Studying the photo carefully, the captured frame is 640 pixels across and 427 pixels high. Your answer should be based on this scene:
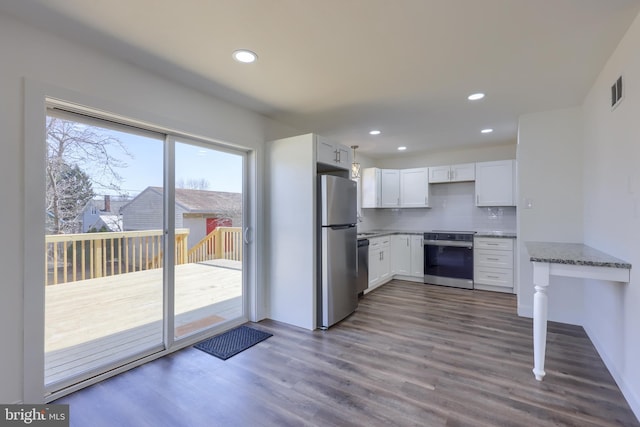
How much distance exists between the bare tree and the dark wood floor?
51.1 inches

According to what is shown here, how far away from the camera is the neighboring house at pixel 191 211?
2.50 m

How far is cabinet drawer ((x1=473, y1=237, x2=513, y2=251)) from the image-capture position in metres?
4.54

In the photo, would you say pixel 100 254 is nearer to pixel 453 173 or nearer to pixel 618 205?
pixel 618 205

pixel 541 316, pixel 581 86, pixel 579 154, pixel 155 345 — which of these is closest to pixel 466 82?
pixel 581 86

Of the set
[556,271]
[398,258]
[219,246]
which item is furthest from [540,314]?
[398,258]

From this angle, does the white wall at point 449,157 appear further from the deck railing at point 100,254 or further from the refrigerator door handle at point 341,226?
the deck railing at point 100,254

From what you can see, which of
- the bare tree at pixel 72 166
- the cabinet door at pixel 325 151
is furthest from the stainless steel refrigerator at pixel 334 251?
the bare tree at pixel 72 166

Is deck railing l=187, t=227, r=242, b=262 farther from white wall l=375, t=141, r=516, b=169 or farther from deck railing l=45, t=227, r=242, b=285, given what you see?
white wall l=375, t=141, r=516, b=169

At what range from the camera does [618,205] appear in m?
2.11

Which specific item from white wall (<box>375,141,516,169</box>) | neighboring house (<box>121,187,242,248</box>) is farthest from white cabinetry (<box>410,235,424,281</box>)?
neighboring house (<box>121,187,242,248</box>)

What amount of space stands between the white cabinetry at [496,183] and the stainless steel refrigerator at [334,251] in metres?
2.75

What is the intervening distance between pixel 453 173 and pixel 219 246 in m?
4.21

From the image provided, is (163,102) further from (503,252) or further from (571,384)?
(503,252)

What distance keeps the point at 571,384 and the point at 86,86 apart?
13.5 ft
